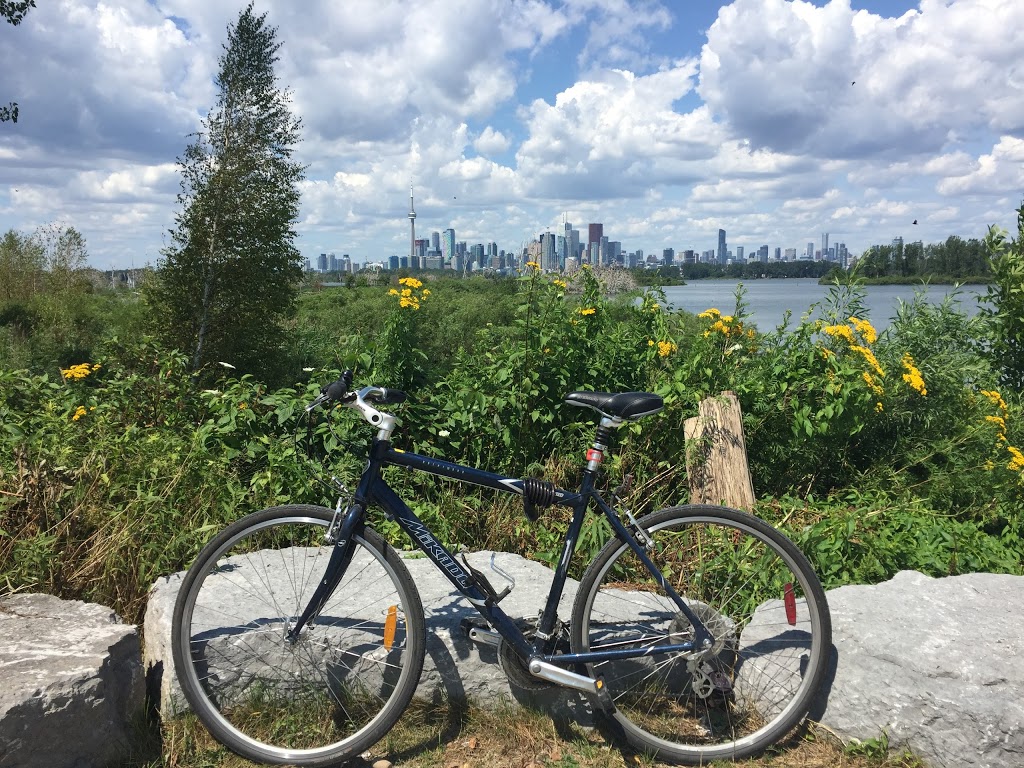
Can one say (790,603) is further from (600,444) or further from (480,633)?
(480,633)

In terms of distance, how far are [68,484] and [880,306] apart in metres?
6.91

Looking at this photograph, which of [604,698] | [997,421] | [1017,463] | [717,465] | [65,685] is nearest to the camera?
[65,685]

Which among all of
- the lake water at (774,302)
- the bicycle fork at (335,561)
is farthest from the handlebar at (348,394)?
the lake water at (774,302)

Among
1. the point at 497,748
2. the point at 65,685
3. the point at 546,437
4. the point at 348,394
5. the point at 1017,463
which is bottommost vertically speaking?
the point at 497,748

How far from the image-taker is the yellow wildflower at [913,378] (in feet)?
15.1

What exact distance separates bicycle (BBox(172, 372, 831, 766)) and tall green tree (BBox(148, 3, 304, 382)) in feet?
66.2

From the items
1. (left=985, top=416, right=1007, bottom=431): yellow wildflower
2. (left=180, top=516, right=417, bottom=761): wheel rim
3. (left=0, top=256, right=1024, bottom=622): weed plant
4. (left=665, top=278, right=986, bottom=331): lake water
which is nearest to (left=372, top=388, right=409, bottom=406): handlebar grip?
(left=180, top=516, right=417, bottom=761): wheel rim

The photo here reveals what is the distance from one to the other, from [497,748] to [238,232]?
22.0 m

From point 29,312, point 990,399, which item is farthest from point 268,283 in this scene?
point 990,399

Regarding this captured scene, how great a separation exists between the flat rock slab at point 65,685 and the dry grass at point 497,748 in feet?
0.65

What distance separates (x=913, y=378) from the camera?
4.64 metres

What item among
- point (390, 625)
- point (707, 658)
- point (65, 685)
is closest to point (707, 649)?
point (707, 658)

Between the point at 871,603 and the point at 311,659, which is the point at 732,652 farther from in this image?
the point at 311,659

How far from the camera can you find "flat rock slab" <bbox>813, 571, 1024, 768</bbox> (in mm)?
2514
